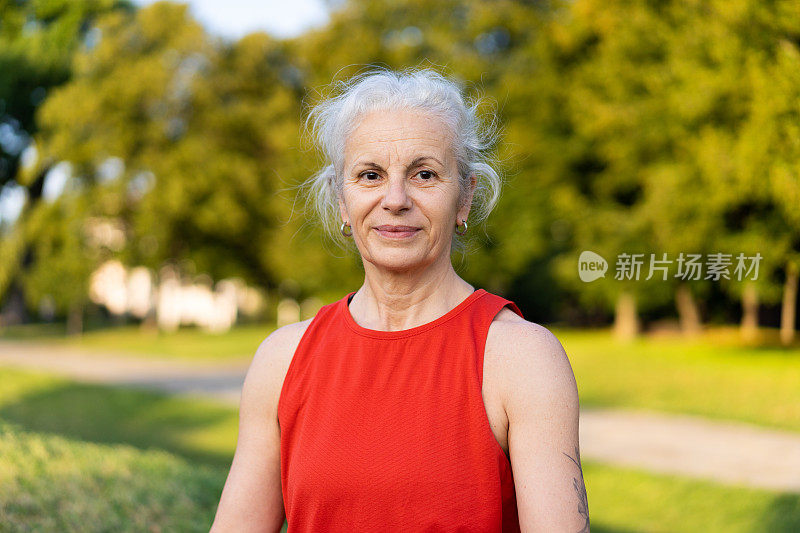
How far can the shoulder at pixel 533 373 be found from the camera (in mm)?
1634

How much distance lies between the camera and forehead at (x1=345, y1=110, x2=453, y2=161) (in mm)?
1771

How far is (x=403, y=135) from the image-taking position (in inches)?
69.8

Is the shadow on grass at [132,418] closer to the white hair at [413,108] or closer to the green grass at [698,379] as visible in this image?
the green grass at [698,379]

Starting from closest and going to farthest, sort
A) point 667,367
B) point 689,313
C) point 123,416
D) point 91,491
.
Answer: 1. point 91,491
2. point 123,416
3. point 667,367
4. point 689,313

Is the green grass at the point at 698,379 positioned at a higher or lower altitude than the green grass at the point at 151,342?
higher

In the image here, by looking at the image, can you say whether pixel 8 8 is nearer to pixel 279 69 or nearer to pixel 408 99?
pixel 408 99

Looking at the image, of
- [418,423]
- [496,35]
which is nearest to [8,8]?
[418,423]

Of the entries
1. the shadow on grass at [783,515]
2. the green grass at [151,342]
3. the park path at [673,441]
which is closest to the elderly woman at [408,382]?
the shadow on grass at [783,515]

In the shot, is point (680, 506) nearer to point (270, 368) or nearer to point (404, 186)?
point (270, 368)

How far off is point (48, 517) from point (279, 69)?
2806 cm

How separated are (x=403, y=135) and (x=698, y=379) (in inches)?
529

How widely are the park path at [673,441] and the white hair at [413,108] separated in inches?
225

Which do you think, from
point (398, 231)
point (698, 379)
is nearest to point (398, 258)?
point (398, 231)

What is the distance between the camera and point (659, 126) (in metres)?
19.2
